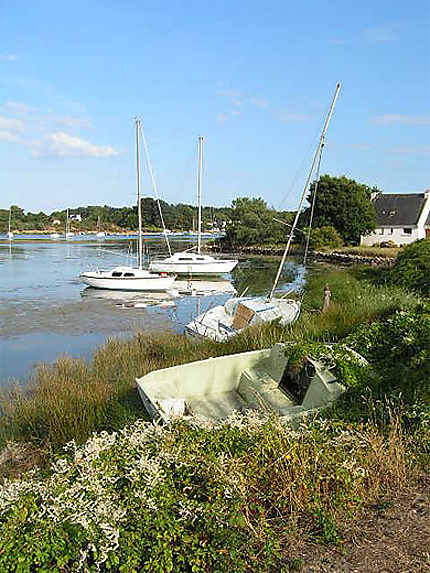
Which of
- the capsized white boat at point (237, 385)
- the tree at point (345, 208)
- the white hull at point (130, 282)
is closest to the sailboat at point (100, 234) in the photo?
the tree at point (345, 208)

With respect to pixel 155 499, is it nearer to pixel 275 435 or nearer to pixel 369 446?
pixel 275 435

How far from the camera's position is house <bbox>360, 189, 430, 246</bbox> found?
60.4 m

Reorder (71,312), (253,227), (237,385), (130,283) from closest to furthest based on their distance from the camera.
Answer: (237,385), (71,312), (130,283), (253,227)

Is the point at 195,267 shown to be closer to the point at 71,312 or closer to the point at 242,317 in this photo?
the point at 71,312

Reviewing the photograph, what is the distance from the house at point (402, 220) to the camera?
6041cm

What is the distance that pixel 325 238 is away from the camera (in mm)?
62188

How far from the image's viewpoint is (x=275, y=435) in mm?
4559

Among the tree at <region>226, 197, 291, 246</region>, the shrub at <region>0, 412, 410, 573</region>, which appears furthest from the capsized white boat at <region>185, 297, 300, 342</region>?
the tree at <region>226, 197, 291, 246</region>

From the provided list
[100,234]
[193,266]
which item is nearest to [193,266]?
[193,266]

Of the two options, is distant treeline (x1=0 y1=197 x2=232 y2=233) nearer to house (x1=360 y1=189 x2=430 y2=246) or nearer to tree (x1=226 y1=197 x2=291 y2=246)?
tree (x1=226 y1=197 x2=291 y2=246)

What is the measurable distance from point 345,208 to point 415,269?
153 ft

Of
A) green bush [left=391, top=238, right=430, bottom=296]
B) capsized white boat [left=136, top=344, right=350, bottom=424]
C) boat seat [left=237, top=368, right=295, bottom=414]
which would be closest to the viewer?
capsized white boat [left=136, top=344, right=350, bottom=424]

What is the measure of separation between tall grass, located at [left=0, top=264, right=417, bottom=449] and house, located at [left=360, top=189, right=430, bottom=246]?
48.6 metres

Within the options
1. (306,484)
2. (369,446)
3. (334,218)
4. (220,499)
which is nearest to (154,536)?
(220,499)
